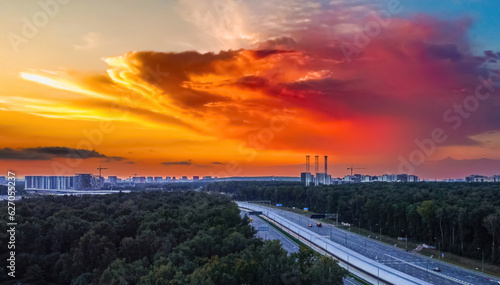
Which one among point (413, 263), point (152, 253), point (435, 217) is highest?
point (435, 217)

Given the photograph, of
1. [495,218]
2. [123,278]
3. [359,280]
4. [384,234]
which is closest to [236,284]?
[123,278]

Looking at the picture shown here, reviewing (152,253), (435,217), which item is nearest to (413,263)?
(435,217)

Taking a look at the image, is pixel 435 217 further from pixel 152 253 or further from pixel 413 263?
pixel 152 253

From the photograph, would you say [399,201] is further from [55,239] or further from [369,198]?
[55,239]

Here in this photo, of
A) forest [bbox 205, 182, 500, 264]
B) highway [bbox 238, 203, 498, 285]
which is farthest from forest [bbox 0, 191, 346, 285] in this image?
forest [bbox 205, 182, 500, 264]

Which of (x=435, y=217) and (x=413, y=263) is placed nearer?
(x=413, y=263)

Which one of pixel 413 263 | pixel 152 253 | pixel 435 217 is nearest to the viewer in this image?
pixel 152 253

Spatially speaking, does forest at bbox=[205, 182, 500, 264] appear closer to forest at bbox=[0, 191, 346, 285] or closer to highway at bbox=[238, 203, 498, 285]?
highway at bbox=[238, 203, 498, 285]

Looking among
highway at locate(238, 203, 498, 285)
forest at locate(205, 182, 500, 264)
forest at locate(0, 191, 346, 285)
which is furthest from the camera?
forest at locate(205, 182, 500, 264)

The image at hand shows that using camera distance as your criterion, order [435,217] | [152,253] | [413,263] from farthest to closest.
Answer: [435,217] < [413,263] < [152,253]
